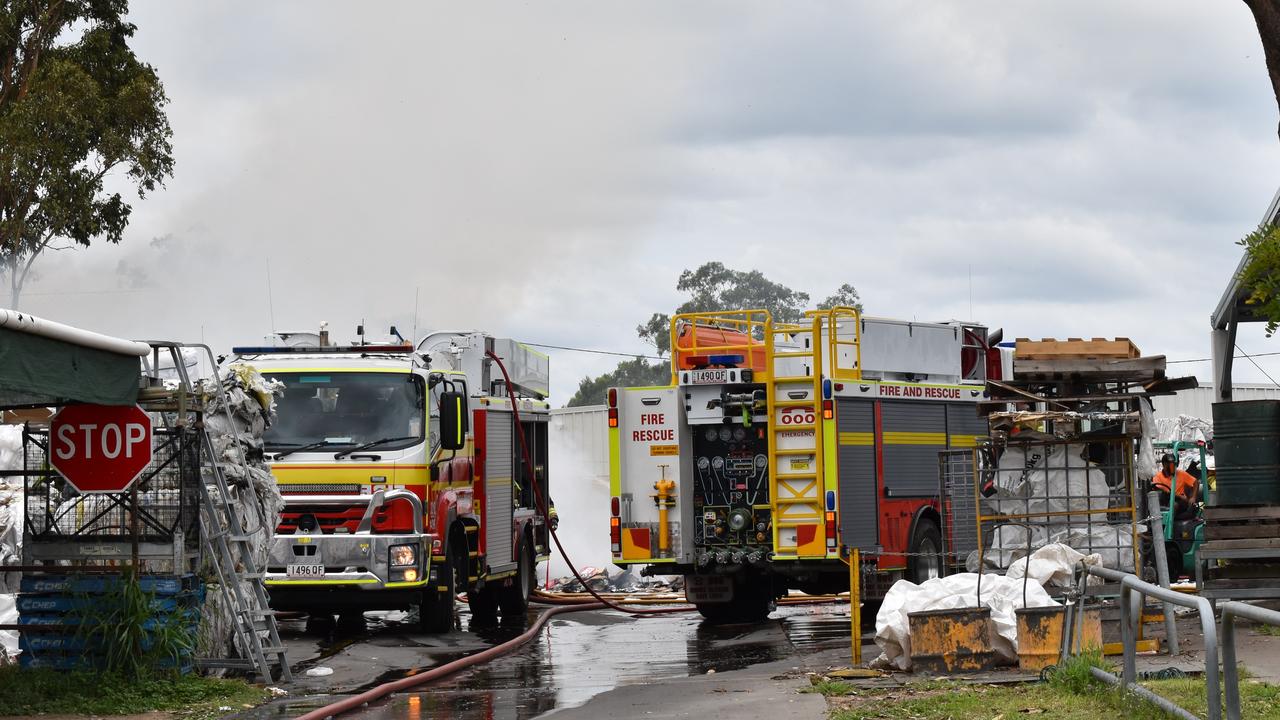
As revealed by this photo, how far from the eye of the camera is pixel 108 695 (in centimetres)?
1144

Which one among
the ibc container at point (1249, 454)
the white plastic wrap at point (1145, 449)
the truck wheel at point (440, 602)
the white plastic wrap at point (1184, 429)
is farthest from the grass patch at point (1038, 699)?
the white plastic wrap at point (1184, 429)

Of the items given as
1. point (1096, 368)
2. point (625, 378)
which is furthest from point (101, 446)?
point (625, 378)

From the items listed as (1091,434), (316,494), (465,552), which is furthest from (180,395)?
(1091,434)

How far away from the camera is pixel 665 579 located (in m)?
25.6

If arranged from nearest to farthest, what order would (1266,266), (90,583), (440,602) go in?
1. (1266,266)
2. (90,583)
3. (440,602)

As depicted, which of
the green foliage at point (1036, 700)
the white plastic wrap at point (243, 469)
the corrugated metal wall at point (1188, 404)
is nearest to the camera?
the green foliage at point (1036, 700)

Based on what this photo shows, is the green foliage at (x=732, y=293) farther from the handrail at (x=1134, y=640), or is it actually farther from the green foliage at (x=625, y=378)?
the handrail at (x=1134, y=640)

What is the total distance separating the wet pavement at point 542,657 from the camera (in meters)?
12.1

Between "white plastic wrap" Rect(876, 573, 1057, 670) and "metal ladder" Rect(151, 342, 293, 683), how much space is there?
488 cm

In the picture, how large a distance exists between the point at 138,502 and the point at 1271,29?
9315 mm

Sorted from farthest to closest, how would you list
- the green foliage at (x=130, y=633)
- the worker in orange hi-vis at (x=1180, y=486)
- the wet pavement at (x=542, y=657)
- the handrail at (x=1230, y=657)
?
the worker in orange hi-vis at (x=1180, y=486) < the wet pavement at (x=542, y=657) < the green foliage at (x=130, y=633) < the handrail at (x=1230, y=657)

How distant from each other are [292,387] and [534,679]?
474 cm

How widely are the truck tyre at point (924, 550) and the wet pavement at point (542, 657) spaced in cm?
103

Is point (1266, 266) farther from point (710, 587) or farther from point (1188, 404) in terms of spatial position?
point (1188, 404)
